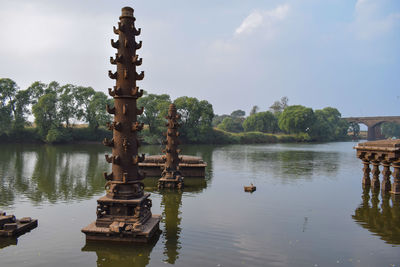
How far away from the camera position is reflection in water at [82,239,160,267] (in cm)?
1073

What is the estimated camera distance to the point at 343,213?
1769 cm

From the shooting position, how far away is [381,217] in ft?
55.4

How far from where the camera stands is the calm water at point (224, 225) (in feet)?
36.7

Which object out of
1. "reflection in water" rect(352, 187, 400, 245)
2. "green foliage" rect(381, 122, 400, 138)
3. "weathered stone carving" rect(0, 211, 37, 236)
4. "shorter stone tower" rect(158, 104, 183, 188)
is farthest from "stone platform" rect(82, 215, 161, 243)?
"green foliage" rect(381, 122, 400, 138)

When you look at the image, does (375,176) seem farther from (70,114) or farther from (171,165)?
(70,114)

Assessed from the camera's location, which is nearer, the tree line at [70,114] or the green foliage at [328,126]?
the tree line at [70,114]

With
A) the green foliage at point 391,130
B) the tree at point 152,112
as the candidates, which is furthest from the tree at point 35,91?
the green foliage at point 391,130

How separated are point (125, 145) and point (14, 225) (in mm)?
5512

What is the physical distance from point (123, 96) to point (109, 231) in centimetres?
536

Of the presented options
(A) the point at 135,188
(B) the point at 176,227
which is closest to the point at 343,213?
(B) the point at 176,227

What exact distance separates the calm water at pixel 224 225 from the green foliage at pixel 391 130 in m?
164

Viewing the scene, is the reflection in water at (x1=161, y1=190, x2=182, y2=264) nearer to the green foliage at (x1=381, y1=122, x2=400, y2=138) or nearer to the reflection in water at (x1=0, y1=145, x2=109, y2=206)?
the reflection in water at (x1=0, y1=145, x2=109, y2=206)

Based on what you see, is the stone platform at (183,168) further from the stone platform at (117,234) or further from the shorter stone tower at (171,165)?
the stone platform at (117,234)

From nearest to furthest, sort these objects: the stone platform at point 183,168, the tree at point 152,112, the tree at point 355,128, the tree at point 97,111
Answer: the stone platform at point 183,168 < the tree at point 97,111 < the tree at point 152,112 < the tree at point 355,128
